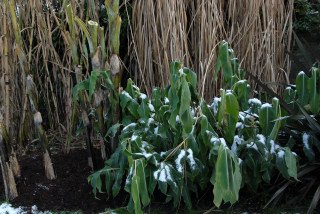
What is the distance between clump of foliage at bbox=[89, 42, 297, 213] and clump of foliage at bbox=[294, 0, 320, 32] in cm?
204

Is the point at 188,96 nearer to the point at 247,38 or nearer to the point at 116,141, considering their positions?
the point at 116,141

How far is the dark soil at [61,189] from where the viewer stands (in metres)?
3.24

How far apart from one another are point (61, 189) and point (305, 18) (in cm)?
290

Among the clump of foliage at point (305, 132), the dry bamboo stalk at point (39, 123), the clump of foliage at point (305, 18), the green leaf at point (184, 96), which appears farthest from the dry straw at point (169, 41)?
the green leaf at point (184, 96)

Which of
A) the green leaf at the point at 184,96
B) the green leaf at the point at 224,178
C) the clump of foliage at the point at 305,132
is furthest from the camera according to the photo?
the clump of foliage at the point at 305,132

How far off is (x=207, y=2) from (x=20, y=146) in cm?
177

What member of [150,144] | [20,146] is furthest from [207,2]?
[20,146]

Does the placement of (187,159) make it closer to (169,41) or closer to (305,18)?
(169,41)

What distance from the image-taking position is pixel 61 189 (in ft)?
11.1

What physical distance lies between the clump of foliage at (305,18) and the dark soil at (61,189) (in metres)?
2.45

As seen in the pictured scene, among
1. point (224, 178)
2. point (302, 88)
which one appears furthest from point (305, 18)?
point (224, 178)

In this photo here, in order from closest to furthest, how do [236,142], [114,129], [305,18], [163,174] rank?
1. [163,174]
2. [236,142]
3. [114,129]
4. [305,18]

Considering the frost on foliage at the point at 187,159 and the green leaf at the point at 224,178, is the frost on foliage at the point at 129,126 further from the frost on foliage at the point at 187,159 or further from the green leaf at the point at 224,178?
the green leaf at the point at 224,178

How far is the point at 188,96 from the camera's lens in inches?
102
